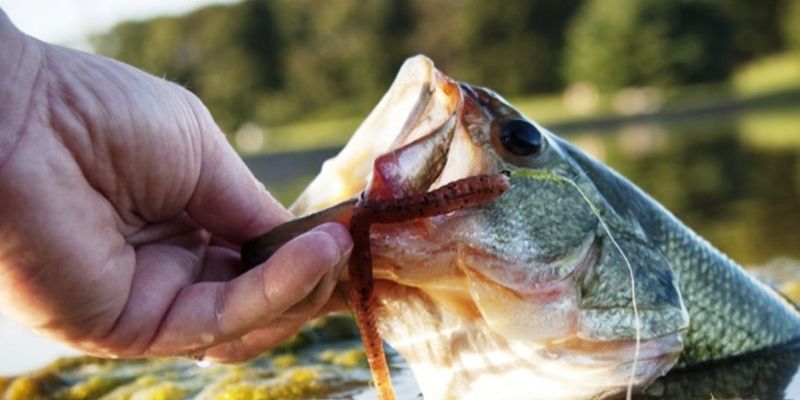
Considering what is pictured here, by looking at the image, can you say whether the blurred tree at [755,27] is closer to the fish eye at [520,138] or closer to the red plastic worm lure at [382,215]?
the fish eye at [520,138]

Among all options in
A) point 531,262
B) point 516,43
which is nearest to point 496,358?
point 531,262

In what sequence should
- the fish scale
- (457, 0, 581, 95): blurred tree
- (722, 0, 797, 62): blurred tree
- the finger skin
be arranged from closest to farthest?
the finger skin
the fish scale
(722, 0, 797, 62): blurred tree
(457, 0, 581, 95): blurred tree

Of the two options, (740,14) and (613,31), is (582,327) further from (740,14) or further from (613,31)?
(740,14)

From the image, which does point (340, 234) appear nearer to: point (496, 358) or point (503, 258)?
point (503, 258)

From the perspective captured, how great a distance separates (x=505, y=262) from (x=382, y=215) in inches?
17.1

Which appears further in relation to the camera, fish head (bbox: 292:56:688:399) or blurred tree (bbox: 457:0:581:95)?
blurred tree (bbox: 457:0:581:95)

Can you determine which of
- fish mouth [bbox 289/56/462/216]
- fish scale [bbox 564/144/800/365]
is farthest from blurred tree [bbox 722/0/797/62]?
fish mouth [bbox 289/56/462/216]

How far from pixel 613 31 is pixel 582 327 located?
48.1m

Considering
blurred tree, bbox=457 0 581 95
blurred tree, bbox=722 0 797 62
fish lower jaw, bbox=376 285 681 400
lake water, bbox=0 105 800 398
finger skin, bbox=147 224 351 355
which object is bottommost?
fish lower jaw, bbox=376 285 681 400

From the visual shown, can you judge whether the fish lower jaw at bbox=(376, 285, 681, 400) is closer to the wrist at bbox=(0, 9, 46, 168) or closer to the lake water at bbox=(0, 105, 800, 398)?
the lake water at bbox=(0, 105, 800, 398)

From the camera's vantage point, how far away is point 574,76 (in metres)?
53.4

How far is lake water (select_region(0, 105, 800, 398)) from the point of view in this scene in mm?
3533

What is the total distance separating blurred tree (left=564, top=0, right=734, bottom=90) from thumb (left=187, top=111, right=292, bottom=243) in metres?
46.8

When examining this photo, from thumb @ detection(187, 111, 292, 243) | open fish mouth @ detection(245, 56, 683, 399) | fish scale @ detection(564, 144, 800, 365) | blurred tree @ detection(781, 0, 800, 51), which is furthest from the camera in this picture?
blurred tree @ detection(781, 0, 800, 51)
